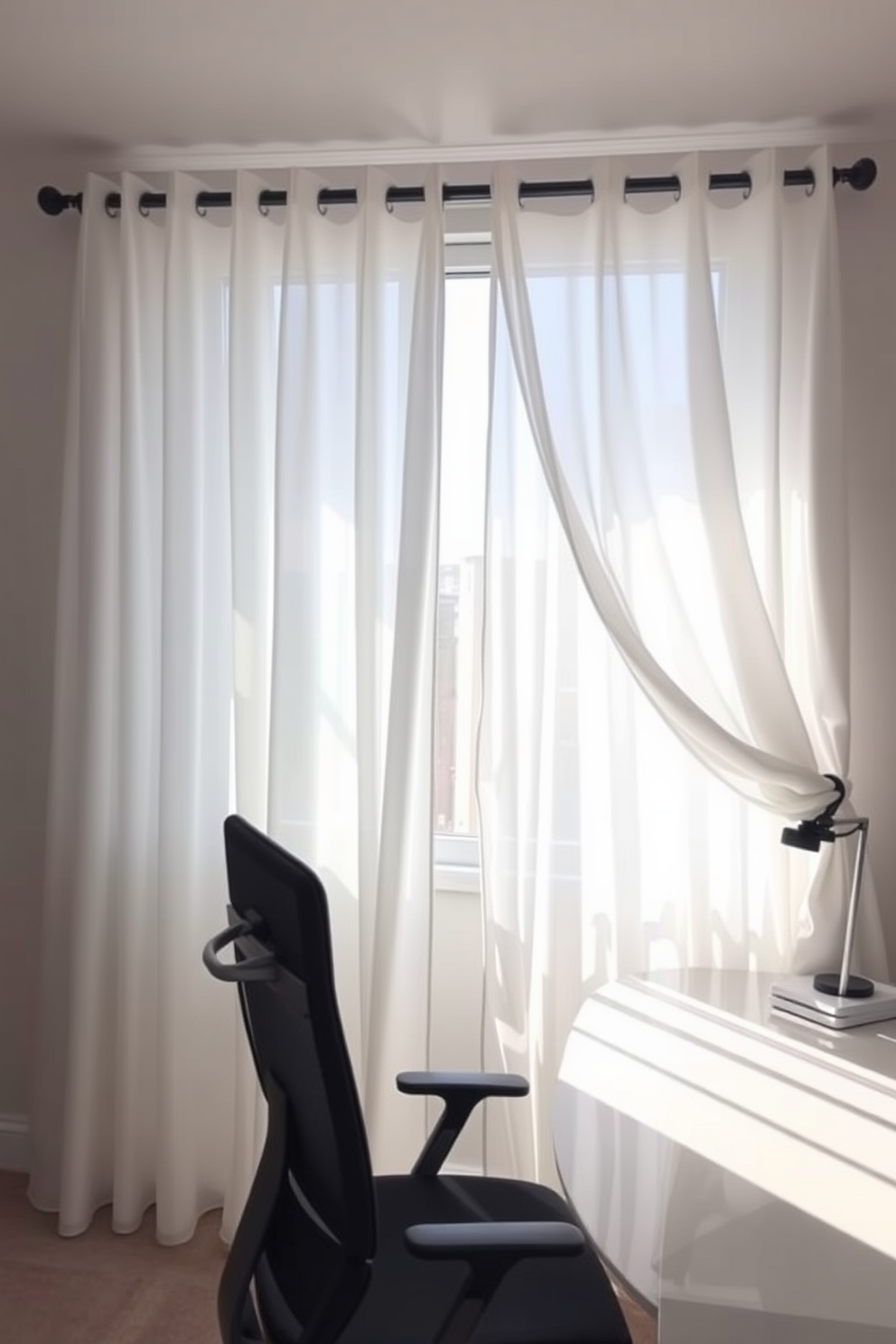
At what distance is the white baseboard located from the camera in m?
2.82

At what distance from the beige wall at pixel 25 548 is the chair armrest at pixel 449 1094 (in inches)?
57.7

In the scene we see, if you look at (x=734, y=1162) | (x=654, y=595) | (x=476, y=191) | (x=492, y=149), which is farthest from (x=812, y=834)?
(x=492, y=149)

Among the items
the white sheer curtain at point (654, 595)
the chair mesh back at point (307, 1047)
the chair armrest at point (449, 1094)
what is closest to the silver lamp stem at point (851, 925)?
the white sheer curtain at point (654, 595)

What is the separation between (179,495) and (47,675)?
653 mm

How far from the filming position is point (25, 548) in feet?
9.13

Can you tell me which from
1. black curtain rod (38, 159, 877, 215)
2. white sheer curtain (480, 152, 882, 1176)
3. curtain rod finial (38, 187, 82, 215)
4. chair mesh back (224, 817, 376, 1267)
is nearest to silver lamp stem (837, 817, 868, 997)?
white sheer curtain (480, 152, 882, 1176)

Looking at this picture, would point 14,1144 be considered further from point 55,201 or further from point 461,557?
point 55,201

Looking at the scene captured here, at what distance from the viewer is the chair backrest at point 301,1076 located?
128 cm

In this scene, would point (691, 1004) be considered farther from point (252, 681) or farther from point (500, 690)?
point (252, 681)

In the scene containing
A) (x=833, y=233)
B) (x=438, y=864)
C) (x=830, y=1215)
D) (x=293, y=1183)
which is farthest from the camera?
(x=438, y=864)

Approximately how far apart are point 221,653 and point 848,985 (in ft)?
5.15

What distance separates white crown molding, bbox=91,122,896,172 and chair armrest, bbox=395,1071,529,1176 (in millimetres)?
2028

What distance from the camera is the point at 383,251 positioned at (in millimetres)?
2463

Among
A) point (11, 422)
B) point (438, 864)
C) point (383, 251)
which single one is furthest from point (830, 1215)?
point (11, 422)
